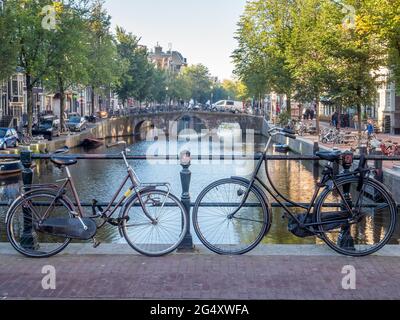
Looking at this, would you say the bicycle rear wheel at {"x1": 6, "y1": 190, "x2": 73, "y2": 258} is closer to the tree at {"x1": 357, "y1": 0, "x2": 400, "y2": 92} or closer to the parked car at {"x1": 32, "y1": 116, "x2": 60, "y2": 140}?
the tree at {"x1": 357, "y1": 0, "x2": 400, "y2": 92}

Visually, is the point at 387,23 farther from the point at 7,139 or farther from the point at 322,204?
the point at 7,139

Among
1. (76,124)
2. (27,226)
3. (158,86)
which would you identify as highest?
(158,86)

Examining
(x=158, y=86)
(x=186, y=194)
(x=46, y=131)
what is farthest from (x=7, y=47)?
(x=158, y=86)

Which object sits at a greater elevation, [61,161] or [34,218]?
[61,161]

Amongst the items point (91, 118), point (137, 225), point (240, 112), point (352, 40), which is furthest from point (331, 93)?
point (240, 112)

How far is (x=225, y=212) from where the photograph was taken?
7.15 m

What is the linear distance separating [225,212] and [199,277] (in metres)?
1.49

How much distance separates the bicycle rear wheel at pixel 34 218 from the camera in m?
6.53

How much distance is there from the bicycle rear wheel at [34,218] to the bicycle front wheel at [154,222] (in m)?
0.66

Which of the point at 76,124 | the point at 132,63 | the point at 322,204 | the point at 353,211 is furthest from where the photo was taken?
the point at 132,63

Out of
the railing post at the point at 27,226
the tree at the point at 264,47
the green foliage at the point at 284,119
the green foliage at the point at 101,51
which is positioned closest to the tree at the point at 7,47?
the green foliage at the point at 101,51

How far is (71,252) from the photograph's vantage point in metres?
6.67

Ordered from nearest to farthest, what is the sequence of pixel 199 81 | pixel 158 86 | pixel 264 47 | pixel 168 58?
pixel 264 47, pixel 158 86, pixel 199 81, pixel 168 58

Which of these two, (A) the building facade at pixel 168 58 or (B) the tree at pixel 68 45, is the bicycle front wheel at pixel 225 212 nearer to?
(B) the tree at pixel 68 45
